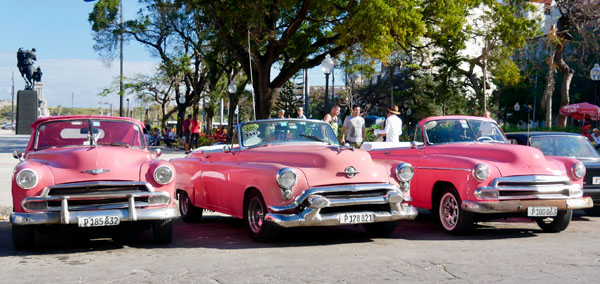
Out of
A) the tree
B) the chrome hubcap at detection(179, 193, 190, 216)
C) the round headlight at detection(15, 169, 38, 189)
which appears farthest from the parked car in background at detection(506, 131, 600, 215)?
the tree

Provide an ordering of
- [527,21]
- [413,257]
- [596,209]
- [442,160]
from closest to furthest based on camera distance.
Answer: [413,257]
[442,160]
[596,209]
[527,21]

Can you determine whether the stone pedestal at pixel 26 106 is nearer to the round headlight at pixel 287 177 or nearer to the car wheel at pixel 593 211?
the car wheel at pixel 593 211

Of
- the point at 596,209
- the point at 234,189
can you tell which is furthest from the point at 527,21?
the point at 234,189

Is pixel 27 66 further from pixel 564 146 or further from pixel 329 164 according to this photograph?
pixel 329 164

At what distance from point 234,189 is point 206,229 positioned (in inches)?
58.9

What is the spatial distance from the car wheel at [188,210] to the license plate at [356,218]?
3.61 meters

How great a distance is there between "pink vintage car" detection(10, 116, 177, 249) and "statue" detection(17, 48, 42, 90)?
37.5m

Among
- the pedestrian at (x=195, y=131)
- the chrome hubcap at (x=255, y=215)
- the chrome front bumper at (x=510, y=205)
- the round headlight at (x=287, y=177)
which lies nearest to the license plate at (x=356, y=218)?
the round headlight at (x=287, y=177)

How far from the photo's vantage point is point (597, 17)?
2928 cm

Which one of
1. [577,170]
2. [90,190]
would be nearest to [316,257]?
[90,190]

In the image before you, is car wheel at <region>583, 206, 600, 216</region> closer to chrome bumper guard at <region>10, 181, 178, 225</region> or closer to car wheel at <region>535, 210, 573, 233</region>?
car wheel at <region>535, 210, 573, 233</region>

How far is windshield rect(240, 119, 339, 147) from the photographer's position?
32.6 ft

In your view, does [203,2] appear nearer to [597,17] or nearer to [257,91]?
[257,91]

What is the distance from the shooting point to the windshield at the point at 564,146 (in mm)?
12102
